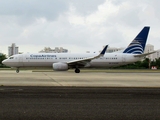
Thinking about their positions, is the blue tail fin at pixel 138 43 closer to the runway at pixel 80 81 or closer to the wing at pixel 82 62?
the wing at pixel 82 62

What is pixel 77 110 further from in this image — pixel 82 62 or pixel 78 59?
pixel 78 59

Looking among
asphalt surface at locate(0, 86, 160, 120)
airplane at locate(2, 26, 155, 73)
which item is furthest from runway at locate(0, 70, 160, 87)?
airplane at locate(2, 26, 155, 73)

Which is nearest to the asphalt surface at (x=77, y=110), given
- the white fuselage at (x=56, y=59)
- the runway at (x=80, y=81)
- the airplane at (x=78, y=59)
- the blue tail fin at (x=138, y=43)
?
the runway at (x=80, y=81)

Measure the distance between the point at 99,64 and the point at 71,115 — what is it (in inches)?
1420

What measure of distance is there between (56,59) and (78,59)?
3.21 metres

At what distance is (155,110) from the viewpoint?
8938 mm

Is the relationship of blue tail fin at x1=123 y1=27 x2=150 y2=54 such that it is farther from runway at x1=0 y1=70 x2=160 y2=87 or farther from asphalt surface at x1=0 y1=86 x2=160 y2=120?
asphalt surface at x1=0 y1=86 x2=160 y2=120

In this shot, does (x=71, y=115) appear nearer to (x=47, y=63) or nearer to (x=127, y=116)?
(x=127, y=116)

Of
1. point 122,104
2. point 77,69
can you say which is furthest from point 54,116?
point 77,69

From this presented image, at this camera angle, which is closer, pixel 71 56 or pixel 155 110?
pixel 155 110

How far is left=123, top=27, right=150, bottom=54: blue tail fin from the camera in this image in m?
45.4

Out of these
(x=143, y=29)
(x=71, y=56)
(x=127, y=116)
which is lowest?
(x=127, y=116)

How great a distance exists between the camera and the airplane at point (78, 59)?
41875 millimetres

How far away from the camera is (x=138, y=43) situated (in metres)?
45.4
